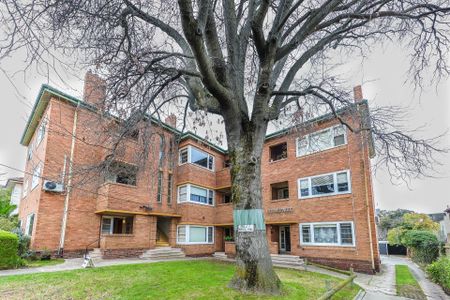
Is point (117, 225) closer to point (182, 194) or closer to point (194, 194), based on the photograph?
point (182, 194)

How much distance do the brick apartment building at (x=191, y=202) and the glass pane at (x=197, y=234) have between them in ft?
0.25

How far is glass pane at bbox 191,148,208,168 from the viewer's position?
71.1ft

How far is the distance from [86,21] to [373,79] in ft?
24.4

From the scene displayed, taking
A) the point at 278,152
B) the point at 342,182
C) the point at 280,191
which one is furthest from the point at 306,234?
the point at 278,152

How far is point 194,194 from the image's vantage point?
2112cm

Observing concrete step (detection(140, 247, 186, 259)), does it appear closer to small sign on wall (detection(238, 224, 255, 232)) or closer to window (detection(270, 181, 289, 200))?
window (detection(270, 181, 289, 200))

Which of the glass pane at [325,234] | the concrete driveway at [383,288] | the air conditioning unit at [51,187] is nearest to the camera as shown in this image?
the concrete driveway at [383,288]

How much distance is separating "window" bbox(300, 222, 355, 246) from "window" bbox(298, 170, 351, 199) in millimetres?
1865

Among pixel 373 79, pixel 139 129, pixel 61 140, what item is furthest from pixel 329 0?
pixel 61 140

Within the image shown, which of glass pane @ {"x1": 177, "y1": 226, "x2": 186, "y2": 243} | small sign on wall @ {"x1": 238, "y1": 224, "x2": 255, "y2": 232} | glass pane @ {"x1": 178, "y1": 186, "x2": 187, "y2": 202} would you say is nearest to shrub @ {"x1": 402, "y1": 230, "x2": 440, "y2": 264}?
glass pane @ {"x1": 177, "y1": 226, "x2": 186, "y2": 243}

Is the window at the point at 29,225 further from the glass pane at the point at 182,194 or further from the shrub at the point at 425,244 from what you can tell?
the shrub at the point at 425,244

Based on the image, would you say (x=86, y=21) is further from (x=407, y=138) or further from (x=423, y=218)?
(x=423, y=218)

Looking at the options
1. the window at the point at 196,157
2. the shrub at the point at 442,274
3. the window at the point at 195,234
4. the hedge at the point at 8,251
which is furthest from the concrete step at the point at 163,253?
the shrub at the point at 442,274

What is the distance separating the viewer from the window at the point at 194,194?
20.7 metres
